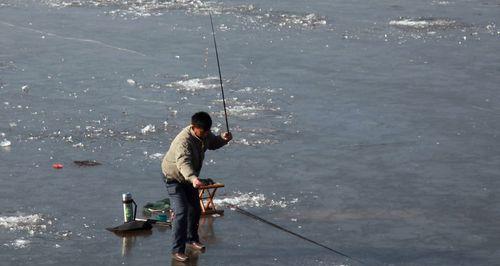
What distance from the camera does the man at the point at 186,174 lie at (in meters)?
11.0

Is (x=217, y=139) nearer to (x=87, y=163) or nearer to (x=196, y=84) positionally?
(x=87, y=163)

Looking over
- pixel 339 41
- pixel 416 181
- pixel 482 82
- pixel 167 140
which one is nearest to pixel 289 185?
pixel 416 181

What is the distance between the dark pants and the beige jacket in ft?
0.41

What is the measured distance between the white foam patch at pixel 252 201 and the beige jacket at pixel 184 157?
1.76 m

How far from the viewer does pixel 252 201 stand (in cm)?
1306

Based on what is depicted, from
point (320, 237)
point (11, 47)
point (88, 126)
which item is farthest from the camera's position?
point (11, 47)

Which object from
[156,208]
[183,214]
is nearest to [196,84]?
[156,208]

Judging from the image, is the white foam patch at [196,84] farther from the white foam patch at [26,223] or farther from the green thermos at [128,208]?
the green thermos at [128,208]

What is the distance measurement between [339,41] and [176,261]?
40.8ft

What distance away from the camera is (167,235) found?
11984 millimetres

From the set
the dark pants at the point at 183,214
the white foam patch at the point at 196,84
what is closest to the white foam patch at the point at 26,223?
the dark pants at the point at 183,214

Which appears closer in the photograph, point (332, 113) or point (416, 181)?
point (416, 181)

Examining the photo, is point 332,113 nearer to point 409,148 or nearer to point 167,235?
point 409,148

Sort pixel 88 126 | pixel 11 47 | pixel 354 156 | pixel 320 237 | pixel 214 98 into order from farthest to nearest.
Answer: pixel 11 47 < pixel 214 98 < pixel 88 126 < pixel 354 156 < pixel 320 237
